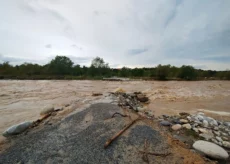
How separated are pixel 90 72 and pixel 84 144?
5793 cm

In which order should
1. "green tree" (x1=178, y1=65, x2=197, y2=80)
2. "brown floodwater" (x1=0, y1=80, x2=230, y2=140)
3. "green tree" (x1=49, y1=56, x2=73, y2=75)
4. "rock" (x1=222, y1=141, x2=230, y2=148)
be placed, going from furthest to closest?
1. "green tree" (x1=49, y1=56, x2=73, y2=75)
2. "green tree" (x1=178, y1=65, x2=197, y2=80)
3. "brown floodwater" (x1=0, y1=80, x2=230, y2=140)
4. "rock" (x1=222, y1=141, x2=230, y2=148)

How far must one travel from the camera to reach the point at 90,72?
5972cm

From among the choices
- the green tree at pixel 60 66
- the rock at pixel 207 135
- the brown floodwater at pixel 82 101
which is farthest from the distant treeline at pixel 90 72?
the rock at pixel 207 135

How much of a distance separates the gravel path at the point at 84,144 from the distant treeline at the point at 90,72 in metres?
43.0

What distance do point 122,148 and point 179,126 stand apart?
263cm

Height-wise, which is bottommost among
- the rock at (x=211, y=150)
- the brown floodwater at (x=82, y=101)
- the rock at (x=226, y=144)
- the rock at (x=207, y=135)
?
the brown floodwater at (x=82, y=101)

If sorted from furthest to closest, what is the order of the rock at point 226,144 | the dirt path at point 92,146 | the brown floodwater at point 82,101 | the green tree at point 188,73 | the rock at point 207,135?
the green tree at point 188,73 < the brown floodwater at point 82,101 < the rock at point 207,135 < the rock at point 226,144 < the dirt path at point 92,146

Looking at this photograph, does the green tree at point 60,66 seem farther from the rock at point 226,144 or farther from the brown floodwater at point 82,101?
the rock at point 226,144

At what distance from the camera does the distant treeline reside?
45.3 meters

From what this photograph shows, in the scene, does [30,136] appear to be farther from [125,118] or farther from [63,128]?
[125,118]

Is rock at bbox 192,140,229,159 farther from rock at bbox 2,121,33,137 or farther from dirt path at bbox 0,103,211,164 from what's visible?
rock at bbox 2,121,33,137

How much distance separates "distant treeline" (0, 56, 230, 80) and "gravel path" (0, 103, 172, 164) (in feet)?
141

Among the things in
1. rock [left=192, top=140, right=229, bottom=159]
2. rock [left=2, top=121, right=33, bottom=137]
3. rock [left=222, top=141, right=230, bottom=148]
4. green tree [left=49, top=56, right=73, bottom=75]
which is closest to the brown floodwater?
rock [left=2, top=121, right=33, bottom=137]

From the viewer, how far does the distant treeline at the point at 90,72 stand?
45306 mm
